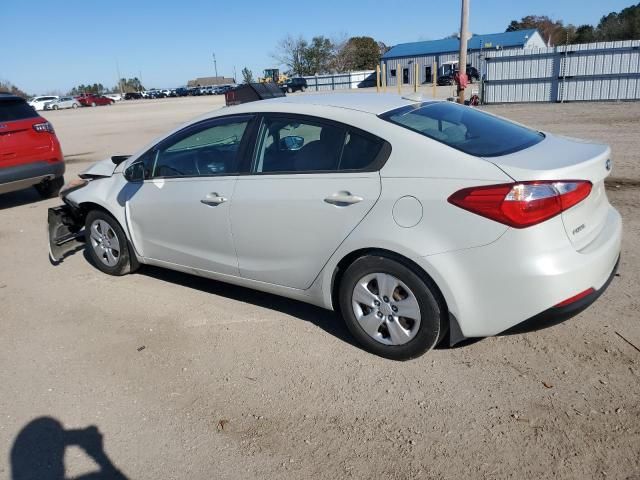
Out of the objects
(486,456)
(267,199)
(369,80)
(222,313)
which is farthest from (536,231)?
(369,80)

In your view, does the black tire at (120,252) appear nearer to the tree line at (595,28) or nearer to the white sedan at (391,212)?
the white sedan at (391,212)

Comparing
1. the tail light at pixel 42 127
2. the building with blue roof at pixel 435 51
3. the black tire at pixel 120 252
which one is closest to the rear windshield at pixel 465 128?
the black tire at pixel 120 252

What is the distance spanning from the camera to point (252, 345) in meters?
3.86

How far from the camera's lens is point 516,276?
292cm

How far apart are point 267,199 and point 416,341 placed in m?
1.39

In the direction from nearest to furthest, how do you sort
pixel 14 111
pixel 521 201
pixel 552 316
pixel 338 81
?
pixel 521 201
pixel 552 316
pixel 14 111
pixel 338 81

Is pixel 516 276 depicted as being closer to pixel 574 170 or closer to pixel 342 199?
pixel 574 170

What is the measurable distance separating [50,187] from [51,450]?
292 inches

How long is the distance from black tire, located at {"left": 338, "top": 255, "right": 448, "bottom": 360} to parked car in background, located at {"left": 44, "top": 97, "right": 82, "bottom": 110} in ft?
214

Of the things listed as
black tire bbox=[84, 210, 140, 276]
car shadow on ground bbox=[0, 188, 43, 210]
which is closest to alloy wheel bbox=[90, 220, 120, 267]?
black tire bbox=[84, 210, 140, 276]

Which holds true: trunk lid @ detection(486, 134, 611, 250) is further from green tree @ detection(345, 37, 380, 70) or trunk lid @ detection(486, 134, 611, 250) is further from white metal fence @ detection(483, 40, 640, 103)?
green tree @ detection(345, 37, 380, 70)

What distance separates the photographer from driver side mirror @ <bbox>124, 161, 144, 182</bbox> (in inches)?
183

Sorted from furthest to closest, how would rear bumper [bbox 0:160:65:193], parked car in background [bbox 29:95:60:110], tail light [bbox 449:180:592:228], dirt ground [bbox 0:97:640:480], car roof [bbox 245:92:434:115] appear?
parked car in background [bbox 29:95:60:110], rear bumper [bbox 0:160:65:193], car roof [bbox 245:92:434:115], tail light [bbox 449:180:592:228], dirt ground [bbox 0:97:640:480]

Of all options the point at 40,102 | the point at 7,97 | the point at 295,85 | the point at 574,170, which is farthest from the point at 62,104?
the point at 574,170
